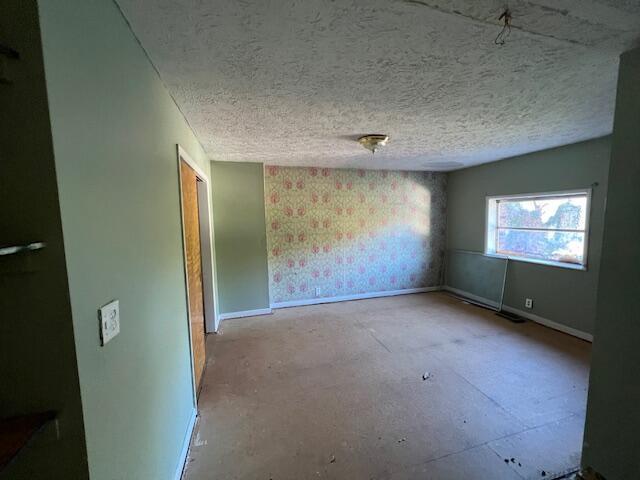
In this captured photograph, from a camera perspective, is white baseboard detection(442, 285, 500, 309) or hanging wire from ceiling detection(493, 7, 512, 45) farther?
white baseboard detection(442, 285, 500, 309)

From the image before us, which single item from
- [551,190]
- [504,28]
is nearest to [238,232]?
[504,28]

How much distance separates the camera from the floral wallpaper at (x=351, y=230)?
4.19 m

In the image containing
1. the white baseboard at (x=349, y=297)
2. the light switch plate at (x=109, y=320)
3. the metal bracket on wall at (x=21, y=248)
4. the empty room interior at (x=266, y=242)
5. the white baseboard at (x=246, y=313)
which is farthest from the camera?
the white baseboard at (x=349, y=297)

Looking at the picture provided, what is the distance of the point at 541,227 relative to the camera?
356cm

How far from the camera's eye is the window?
3.13m

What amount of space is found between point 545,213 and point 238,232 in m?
4.13

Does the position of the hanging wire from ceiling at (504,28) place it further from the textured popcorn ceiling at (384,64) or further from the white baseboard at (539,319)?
the white baseboard at (539,319)

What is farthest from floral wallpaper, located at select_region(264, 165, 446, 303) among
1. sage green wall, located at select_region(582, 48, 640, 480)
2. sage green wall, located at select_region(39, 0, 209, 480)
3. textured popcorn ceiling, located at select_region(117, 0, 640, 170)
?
sage green wall, located at select_region(582, 48, 640, 480)

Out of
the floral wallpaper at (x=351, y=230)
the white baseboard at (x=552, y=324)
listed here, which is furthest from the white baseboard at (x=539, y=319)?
the floral wallpaper at (x=351, y=230)

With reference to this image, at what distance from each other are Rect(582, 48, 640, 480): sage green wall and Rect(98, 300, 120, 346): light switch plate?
7.16ft

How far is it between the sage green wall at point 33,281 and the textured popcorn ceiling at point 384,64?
0.59 metres

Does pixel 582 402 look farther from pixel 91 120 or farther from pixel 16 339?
pixel 91 120

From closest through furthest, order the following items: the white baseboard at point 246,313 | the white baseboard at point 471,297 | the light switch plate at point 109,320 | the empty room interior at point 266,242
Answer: the empty room interior at point 266,242, the light switch plate at point 109,320, the white baseboard at point 246,313, the white baseboard at point 471,297

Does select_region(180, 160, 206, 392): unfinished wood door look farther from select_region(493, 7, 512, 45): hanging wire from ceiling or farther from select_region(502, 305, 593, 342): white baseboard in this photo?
select_region(502, 305, 593, 342): white baseboard
